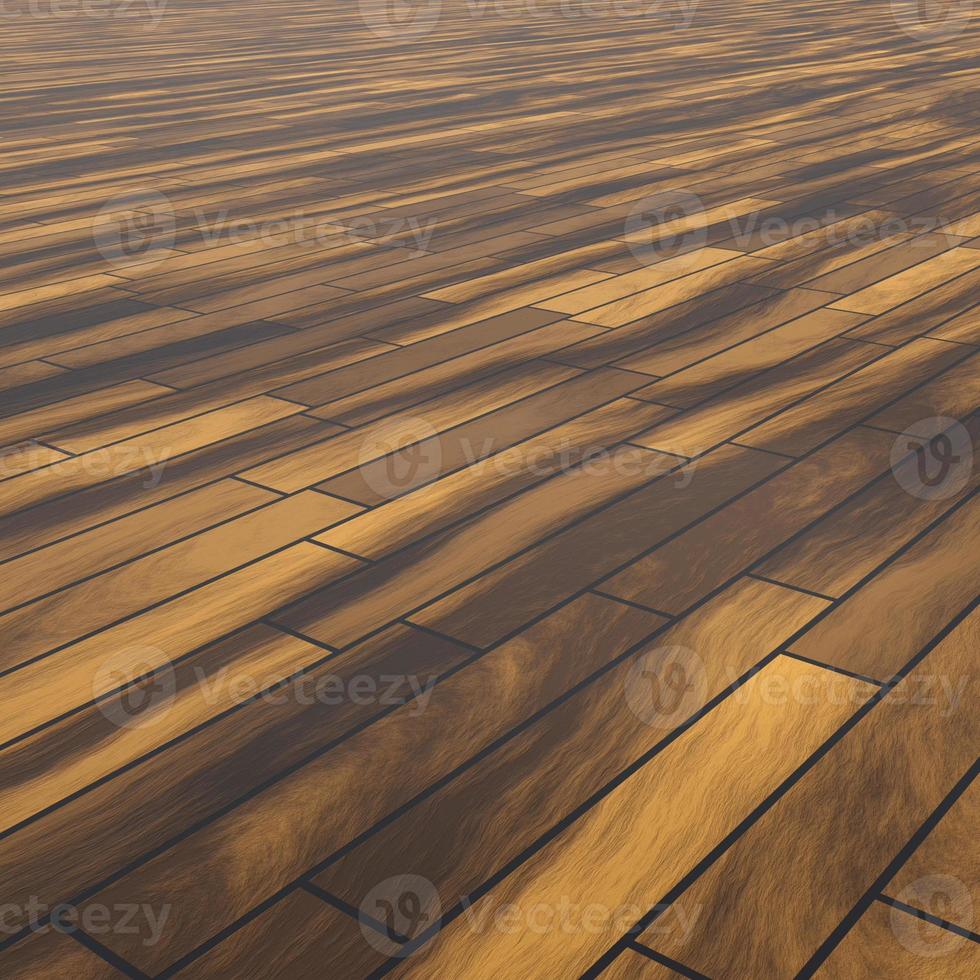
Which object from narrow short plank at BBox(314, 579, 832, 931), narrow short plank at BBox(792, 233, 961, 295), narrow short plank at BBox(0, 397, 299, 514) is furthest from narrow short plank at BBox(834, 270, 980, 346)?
narrow short plank at BBox(0, 397, 299, 514)

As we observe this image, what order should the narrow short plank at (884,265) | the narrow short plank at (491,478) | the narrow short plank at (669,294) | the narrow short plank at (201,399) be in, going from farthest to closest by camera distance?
the narrow short plank at (884,265)
the narrow short plank at (669,294)
the narrow short plank at (201,399)
the narrow short plank at (491,478)

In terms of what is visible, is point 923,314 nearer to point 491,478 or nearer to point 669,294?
point 669,294

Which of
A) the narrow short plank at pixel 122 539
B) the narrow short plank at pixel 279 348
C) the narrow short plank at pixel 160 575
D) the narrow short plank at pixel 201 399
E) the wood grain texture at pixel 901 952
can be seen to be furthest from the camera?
the narrow short plank at pixel 279 348

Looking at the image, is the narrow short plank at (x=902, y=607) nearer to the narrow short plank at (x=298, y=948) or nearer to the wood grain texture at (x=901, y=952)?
the wood grain texture at (x=901, y=952)

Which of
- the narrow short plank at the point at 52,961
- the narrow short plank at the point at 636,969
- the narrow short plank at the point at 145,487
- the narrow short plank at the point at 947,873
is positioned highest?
the narrow short plank at the point at 145,487

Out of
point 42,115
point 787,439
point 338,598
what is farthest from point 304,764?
point 42,115

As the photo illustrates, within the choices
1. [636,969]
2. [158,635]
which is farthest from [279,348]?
[636,969]

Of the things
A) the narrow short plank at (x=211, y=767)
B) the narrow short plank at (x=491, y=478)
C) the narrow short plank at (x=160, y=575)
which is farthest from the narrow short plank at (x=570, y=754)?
the narrow short plank at (x=160, y=575)

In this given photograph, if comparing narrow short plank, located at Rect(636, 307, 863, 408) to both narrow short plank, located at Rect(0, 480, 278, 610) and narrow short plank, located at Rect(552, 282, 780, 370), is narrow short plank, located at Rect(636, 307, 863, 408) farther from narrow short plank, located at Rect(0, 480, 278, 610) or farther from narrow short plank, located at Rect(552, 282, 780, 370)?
narrow short plank, located at Rect(0, 480, 278, 610)
